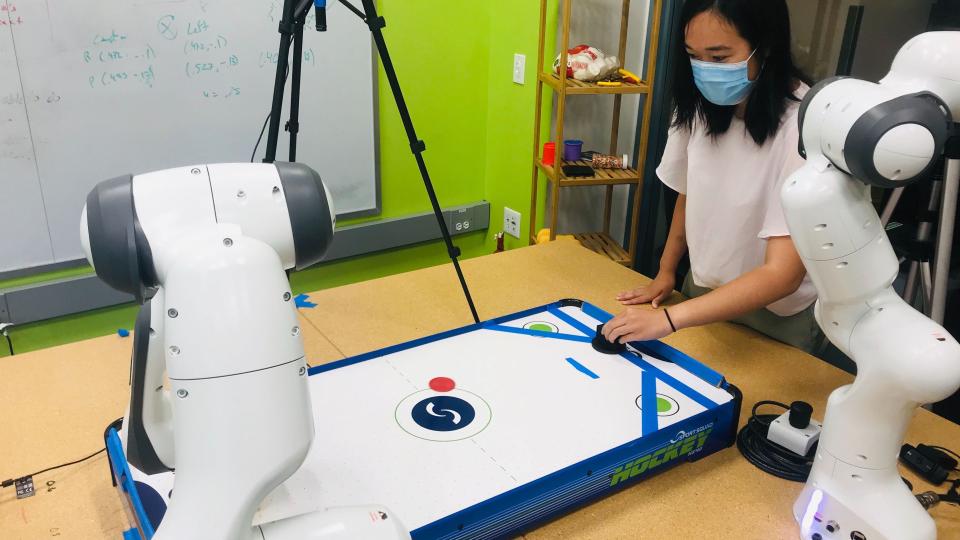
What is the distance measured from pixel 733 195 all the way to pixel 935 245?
23.3 inches

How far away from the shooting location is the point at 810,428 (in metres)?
1.12

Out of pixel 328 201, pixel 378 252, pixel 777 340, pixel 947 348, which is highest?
pixel 328 201

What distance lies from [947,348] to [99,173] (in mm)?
2317

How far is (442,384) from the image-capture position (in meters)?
1.21

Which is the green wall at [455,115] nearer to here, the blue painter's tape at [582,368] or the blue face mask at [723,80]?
the blue face mask at [723,80]

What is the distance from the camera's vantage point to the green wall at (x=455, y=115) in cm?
279

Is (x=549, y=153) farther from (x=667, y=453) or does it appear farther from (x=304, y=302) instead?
(x=667, y=453)

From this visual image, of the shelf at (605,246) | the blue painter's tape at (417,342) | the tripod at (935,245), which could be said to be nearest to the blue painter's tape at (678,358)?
the blue painter's tape at (417,342)

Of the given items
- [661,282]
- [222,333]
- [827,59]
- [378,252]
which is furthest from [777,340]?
[378,252]

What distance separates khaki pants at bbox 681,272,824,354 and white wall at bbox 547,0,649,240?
4.52 feet

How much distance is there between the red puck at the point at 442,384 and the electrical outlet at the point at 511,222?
1898 mm

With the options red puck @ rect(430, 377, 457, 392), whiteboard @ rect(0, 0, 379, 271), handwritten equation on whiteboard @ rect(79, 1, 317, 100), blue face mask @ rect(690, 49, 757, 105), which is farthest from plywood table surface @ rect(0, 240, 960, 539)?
handwritten equation on whiteboard @ rect(79, 1, 317, 100)

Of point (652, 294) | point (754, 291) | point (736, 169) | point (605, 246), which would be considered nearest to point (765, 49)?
point (736, 169)

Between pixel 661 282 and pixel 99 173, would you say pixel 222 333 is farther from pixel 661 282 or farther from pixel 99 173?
pixel 99 173
